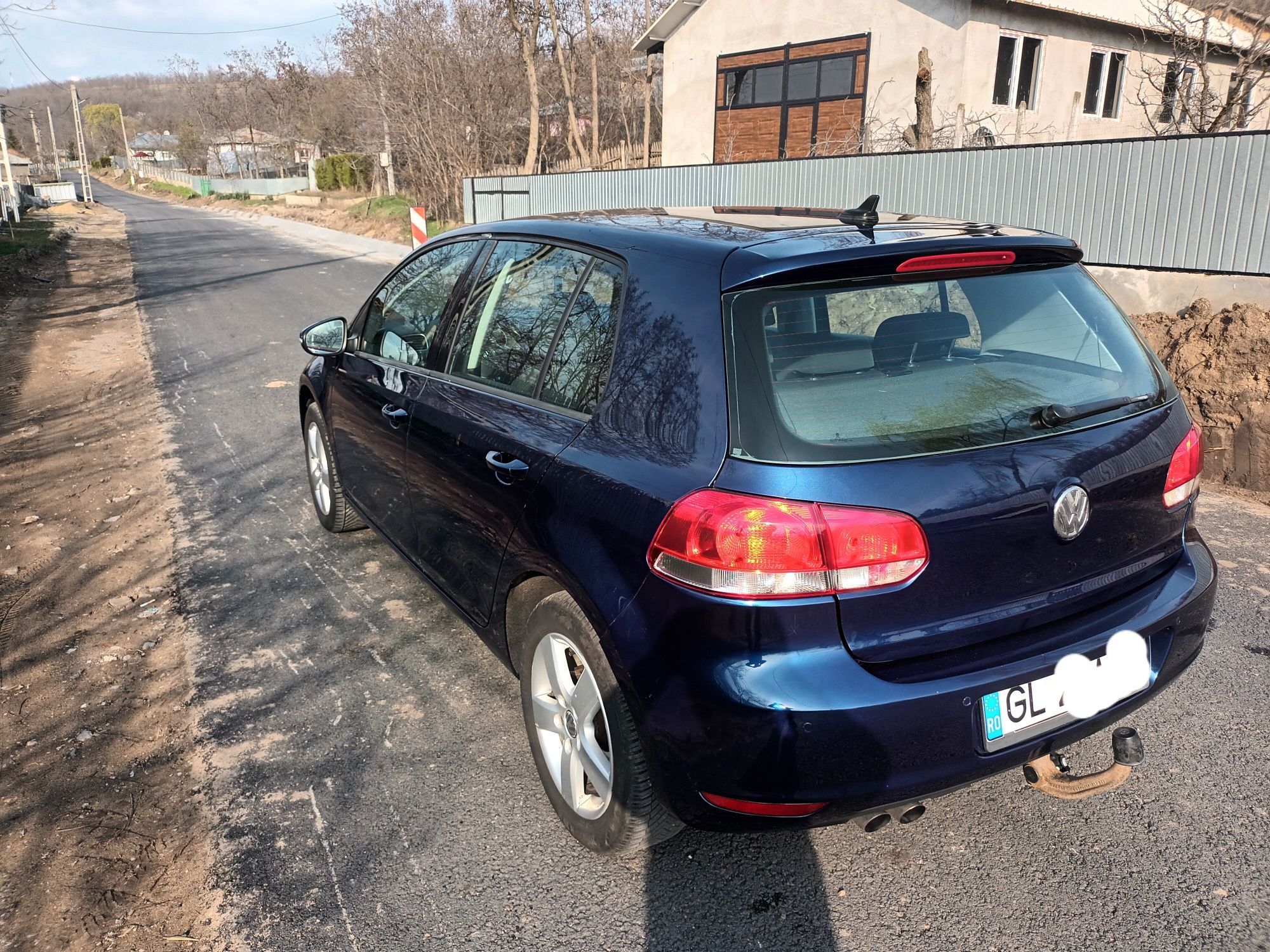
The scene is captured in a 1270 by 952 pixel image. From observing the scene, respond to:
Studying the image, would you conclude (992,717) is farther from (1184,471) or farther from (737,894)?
(1184,471)

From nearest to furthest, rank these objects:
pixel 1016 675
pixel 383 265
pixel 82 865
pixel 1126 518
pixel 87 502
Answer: pixel 1016 675 → pixel 1126 518 → pixel 82 865 → pixel 87 502 → pixel 383 265

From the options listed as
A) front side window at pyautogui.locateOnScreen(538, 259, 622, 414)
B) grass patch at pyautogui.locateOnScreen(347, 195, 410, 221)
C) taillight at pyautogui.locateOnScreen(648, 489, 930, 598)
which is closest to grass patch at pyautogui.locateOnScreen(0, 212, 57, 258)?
grass patch at pyautogui.locateOnScreen(347, 195, 410, 221)

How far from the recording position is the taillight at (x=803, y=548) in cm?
201

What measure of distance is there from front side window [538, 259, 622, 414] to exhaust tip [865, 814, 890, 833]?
126cm

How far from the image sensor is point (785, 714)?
1996 millimetres

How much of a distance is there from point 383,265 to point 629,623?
19753 millimetres

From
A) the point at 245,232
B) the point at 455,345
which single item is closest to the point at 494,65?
the point at 245,232

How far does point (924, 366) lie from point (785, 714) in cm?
95

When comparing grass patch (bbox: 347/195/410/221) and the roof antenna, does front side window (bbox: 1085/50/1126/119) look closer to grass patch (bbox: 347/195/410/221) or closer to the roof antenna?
grass patch (bbox: 347/195/410/221)

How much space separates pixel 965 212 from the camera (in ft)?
33.8

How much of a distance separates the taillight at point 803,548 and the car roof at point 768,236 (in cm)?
61

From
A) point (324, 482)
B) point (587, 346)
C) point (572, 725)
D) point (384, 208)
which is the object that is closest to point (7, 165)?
point (384, 208)

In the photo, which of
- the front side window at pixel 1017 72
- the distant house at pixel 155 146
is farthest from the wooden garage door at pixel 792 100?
the distant house at pixel 155 146

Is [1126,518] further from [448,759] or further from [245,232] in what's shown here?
[245,232]
